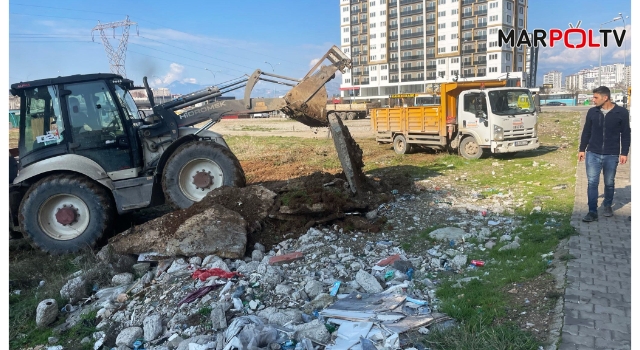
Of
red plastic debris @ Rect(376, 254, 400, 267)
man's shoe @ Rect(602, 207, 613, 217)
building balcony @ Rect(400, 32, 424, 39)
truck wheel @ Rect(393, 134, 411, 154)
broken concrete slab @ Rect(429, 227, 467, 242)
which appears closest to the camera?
red plastic debris @ Rect(376, 254, 400, 267)

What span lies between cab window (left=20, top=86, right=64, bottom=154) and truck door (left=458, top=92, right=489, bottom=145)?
33.7 feet

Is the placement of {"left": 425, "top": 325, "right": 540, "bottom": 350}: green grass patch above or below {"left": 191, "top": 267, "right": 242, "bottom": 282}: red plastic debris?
below

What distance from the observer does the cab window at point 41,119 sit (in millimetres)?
6961

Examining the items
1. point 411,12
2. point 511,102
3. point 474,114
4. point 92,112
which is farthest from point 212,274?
point 411,12

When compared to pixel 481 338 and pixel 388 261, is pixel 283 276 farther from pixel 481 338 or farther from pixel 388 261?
pixel 481 338

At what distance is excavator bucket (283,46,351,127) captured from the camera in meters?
8.10

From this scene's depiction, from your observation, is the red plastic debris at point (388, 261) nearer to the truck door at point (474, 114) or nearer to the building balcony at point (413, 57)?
the truck door at point (474, 114)

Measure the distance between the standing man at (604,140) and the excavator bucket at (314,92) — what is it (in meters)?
3.97

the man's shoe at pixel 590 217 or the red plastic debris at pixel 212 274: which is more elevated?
the man's shoe at pixel 590 217

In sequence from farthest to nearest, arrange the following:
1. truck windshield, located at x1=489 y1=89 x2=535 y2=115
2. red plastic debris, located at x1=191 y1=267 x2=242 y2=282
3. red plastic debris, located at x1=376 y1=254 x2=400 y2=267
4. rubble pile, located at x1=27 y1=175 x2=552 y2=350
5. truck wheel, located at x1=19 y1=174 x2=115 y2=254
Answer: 1. truck windshield, located at x1=489 y1=89 x2=535 y2=115
2. truck wheel, located at x1=19 y1=174 x2=115 y2=254
3. red plastic debris, located at x1=376 y1=254 x2=400 y2=267
4. red plastic debris, located at x1=191 y1=267 x2=242 y2=282
5. rubble pile, located at x1=27 y1=175 x2=552 y2=350

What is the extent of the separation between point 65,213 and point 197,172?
1.98 meters

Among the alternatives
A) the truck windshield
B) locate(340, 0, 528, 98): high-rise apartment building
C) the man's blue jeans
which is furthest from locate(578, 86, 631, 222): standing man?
locate(340, 0, 528, 98): high-rise apartment building

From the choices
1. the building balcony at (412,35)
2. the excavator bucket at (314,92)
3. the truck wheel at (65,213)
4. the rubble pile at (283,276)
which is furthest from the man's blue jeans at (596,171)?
the building balcony at (412,35)

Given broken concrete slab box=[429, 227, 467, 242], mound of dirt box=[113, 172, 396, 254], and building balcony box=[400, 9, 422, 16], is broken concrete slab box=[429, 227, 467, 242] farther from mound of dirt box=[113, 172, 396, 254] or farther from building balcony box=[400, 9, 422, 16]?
building balcony box=[400, 9, 422, 16]
